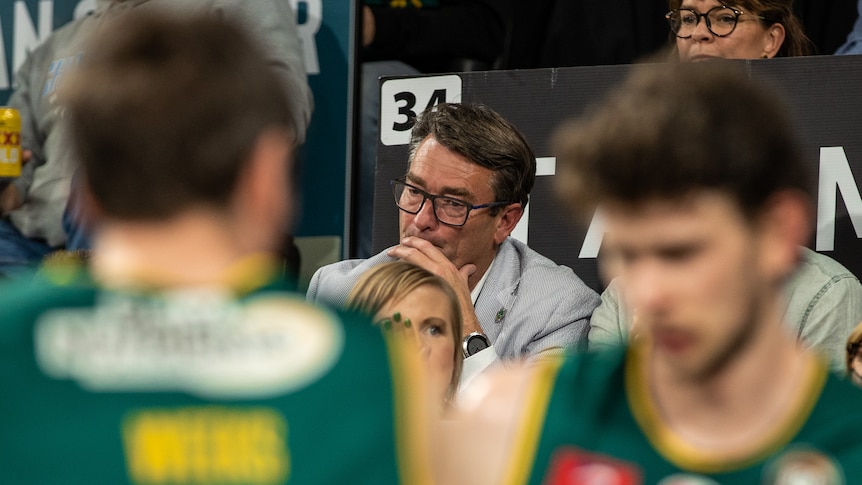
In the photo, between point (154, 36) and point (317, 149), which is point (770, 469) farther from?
point (317, 149)

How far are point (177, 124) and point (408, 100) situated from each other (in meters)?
3.16

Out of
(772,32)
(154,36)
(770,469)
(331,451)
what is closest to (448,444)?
(331,451)

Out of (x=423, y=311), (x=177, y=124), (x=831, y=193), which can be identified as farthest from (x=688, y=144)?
(x=831, y=193)

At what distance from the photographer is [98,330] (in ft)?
3.98

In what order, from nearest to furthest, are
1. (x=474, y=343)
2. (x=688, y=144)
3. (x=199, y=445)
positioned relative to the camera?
(x=199, y=445) < (x=688, y=144) < (x=474, y=343)

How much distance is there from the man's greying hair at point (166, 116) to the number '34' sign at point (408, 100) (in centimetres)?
305

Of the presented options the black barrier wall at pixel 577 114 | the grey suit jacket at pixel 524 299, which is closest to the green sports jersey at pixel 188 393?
the grey suit jacket at pixel 524 299

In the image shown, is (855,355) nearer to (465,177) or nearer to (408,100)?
(465,177)

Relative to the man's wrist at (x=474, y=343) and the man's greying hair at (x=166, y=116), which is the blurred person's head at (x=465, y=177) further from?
the man's greying hair at (x=166, y=116)

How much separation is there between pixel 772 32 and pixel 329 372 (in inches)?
127

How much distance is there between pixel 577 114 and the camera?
13.3 ft

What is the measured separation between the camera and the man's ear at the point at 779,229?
55.9 inches

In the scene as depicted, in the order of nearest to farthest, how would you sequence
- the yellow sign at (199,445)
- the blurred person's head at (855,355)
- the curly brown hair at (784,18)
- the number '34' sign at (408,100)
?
the yellow sign at (199,445) → the blurred person's head at (855,355) → the curly brown hair at (784,18) → the number '34' sign at (408,100)

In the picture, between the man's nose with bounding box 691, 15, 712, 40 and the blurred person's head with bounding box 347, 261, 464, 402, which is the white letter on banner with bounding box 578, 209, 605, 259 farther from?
the blurred person's head with bounding box 347, 261, 464, 402
